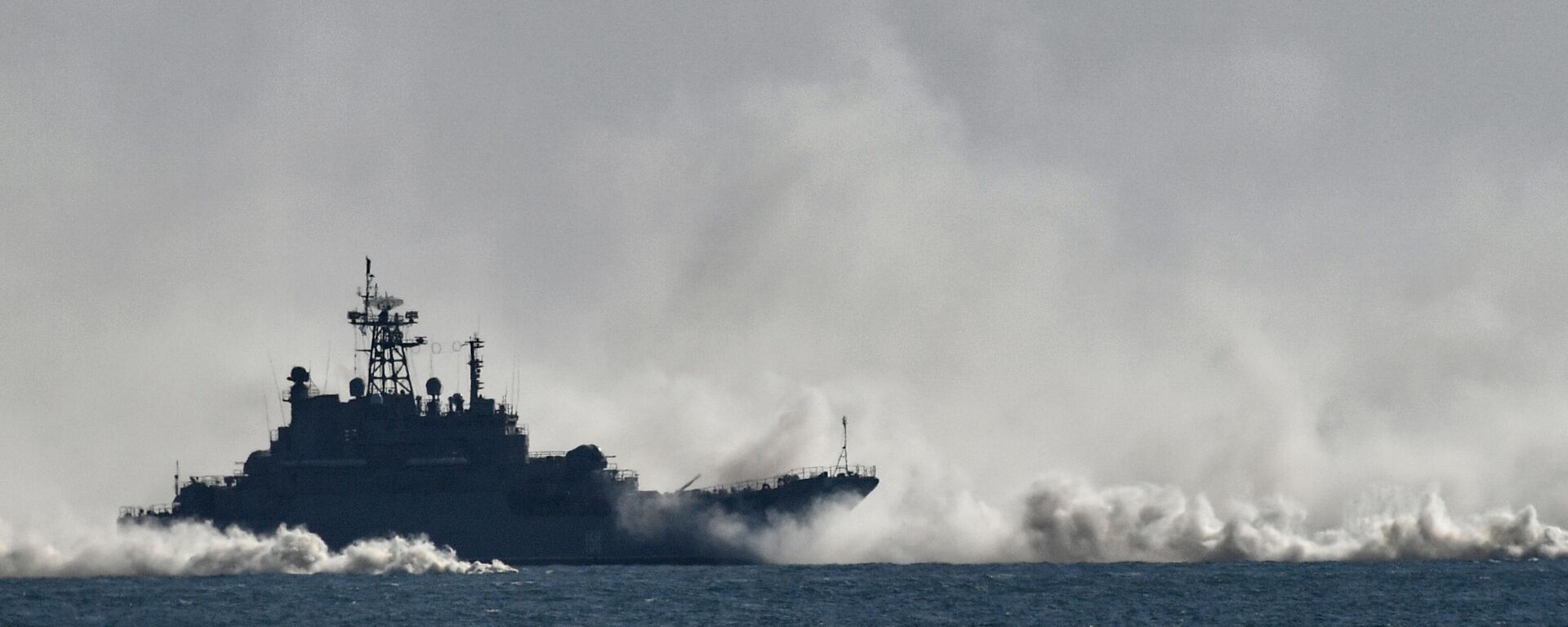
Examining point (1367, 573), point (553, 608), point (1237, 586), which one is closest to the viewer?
point (553, 608)

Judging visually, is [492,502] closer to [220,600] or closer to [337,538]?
[337,538]

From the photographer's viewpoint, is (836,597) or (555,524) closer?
(836,597)

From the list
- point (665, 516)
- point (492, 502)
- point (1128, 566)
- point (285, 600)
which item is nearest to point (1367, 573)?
point (1128, 566)

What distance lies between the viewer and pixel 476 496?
103 meters

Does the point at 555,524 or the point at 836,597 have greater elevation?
the point at 555,524

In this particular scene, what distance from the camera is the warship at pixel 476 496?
103 meters

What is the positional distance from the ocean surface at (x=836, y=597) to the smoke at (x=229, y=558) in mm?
944

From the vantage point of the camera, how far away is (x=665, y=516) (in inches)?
A: 4070

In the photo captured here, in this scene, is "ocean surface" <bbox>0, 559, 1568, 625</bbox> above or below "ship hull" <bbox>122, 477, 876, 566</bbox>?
below

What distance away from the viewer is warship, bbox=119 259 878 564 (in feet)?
339

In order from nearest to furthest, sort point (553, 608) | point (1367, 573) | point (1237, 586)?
point (553, 608) < point (1237, 586) < point (1367, 573)

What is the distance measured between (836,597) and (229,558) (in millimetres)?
27164

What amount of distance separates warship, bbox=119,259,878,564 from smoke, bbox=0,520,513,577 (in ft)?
4.59

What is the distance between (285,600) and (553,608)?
33.3 feet
